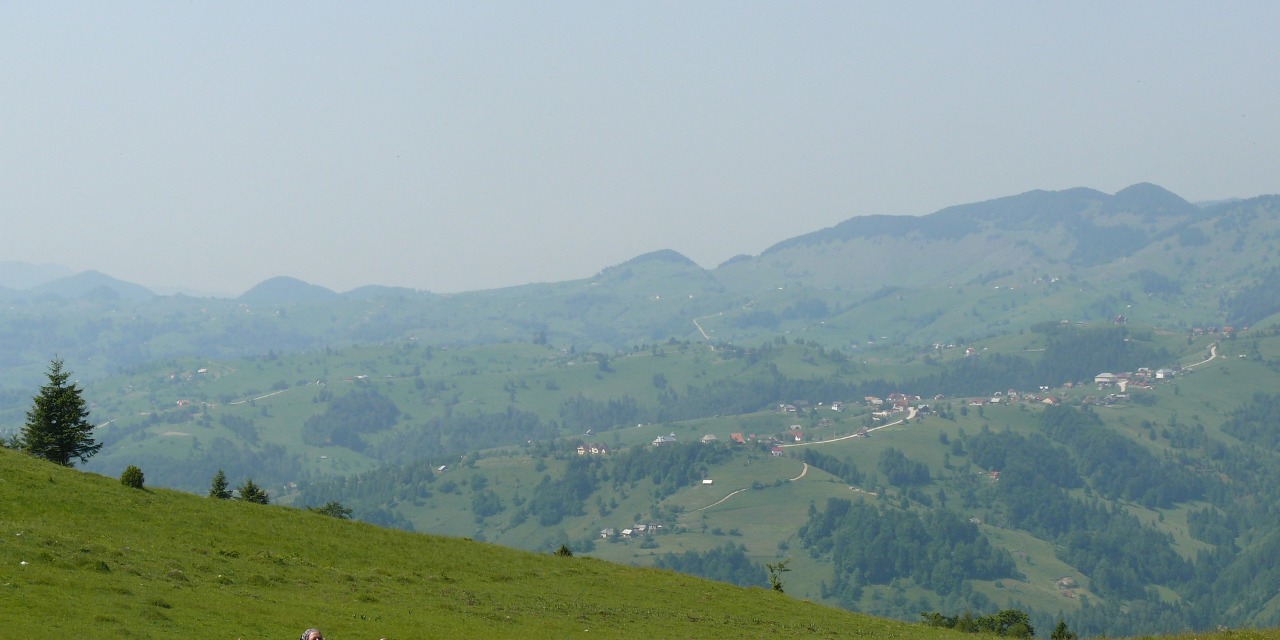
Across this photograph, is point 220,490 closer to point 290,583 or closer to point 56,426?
point 56,426

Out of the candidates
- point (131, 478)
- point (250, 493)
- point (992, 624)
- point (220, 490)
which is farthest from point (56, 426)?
point (992, 624)

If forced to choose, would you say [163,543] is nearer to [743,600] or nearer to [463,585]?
[463,585]

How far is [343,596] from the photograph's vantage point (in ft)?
167

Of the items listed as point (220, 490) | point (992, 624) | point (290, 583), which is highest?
point (220, 490)

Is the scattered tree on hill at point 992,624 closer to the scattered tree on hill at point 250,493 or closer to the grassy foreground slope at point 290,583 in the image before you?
the grassy foreground slope at point 290,583

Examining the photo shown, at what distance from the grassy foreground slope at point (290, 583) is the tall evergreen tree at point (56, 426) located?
13233mm

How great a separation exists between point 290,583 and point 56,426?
33.8 meters

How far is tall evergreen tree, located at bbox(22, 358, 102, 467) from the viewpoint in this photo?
74188 mm

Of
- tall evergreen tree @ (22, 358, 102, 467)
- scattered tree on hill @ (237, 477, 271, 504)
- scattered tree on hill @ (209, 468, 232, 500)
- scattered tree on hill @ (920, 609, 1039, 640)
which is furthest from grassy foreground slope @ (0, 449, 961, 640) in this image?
scattered tree on hill @ (920, 609, 1039, 640)

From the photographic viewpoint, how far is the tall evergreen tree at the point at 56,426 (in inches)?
2921

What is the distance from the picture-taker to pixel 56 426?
75125mm

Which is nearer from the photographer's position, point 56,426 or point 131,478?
point 131,478

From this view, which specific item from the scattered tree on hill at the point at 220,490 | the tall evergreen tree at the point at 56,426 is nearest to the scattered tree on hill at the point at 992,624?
the scattered tree on hill at the point at 220,490

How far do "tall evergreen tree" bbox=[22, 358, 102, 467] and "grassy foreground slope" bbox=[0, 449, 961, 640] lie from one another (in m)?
13.2
